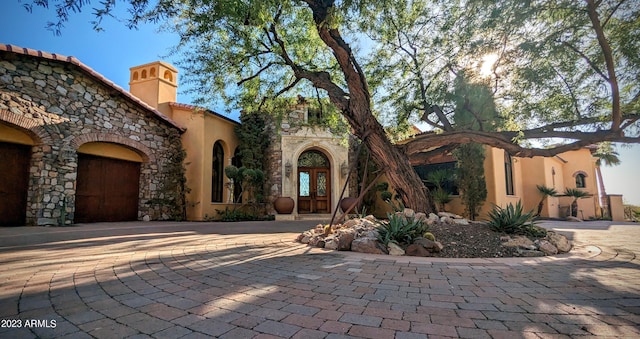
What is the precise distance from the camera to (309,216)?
12.4 metres

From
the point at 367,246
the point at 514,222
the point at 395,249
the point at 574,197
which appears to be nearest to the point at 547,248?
the point at 514,222

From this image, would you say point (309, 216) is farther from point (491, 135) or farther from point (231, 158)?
point (491, 135)

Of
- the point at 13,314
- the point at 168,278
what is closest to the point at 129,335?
the point at 13,314

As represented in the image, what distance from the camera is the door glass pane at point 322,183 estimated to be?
13.3 metres

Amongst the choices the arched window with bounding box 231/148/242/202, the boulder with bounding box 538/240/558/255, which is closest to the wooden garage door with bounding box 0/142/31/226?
the arched window with bounding box 231/148/242/202

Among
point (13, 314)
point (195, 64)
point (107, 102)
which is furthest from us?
point (107, 102)

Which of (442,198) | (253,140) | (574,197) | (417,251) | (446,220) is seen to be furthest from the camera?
(574,197)

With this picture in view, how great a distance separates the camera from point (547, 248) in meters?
4.29

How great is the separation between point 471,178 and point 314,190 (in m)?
6.29

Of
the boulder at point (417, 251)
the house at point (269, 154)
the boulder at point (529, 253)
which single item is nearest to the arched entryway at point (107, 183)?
the house at point (269, 154)

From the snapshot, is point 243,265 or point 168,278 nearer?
point 168,278

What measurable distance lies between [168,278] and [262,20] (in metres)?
4.22

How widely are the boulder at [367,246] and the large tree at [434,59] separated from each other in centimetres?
239

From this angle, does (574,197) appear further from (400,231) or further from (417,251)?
(417,251)
